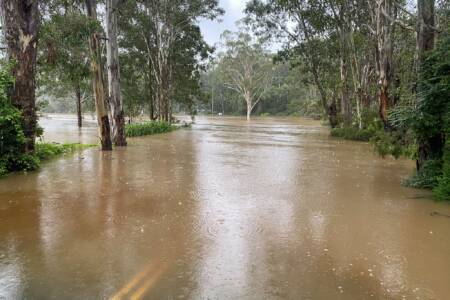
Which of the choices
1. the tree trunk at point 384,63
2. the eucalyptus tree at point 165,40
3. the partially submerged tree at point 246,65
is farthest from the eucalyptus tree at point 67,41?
the partially submerged tree at point 246,65

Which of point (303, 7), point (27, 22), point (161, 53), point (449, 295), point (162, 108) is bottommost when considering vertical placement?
point (449, 295)

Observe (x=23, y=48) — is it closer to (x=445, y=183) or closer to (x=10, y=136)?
(x=10, y=136)

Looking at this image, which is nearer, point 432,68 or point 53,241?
point 53,241

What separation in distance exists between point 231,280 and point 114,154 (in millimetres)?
→ 10847

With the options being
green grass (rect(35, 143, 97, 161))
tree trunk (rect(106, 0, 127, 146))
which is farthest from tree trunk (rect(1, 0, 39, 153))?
tree trunk (rect(106, 0, 127, 146))

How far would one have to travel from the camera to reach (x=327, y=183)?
29.3 ft

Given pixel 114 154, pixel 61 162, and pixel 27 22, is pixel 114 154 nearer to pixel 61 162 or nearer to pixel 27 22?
pixel 61 162

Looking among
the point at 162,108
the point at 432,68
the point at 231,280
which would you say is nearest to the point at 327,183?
the point at 432,68

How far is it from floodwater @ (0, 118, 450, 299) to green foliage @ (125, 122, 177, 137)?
498 inches

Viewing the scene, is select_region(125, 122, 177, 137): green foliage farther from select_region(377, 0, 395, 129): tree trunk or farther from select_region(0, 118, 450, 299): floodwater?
select_region(377, 0, 395, 129): tree trunk

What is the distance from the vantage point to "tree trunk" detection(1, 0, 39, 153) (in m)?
9.55

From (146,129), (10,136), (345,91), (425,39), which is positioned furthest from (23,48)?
(345,91)

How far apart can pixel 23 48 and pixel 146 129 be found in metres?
14.1

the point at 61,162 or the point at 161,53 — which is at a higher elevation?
the point at 161,53
